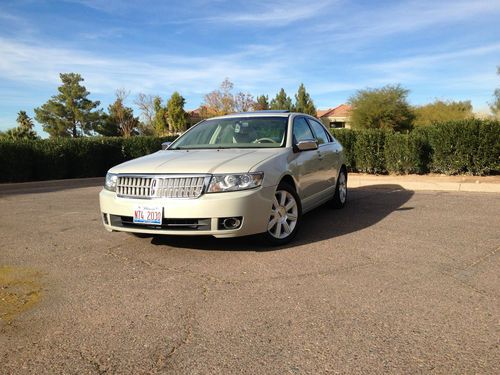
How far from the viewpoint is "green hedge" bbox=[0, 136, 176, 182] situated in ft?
41.8

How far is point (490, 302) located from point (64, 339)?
117 inches

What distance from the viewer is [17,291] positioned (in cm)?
358

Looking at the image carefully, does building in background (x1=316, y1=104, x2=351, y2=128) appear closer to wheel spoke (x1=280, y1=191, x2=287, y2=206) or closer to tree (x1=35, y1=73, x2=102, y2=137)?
tree (x1=35, y1=73, x2=102, y2=137)

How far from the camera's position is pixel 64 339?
2.70 m

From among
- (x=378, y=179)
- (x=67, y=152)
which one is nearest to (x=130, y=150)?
(x=67, y=152)

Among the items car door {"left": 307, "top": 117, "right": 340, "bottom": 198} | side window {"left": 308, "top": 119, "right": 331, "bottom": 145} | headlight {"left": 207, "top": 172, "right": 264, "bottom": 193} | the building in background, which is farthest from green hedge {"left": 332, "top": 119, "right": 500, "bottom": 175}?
the building in background

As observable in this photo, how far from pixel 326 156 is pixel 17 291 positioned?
4.31 metres

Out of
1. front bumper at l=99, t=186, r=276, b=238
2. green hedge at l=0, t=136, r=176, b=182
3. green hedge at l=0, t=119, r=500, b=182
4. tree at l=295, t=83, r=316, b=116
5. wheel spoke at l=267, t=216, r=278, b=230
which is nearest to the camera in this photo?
front bumper at l=99, t=186, r=276, b=238

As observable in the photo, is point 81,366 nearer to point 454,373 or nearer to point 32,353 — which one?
point 32,353

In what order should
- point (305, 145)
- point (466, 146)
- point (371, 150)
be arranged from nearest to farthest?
1. point (305, 145)
2. point (466, 146)
3. point (371, 150)

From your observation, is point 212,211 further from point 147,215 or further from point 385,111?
point 385,111

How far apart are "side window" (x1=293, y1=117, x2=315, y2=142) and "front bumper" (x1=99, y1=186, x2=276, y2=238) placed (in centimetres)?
139

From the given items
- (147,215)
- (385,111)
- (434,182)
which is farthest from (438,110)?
(147,215)

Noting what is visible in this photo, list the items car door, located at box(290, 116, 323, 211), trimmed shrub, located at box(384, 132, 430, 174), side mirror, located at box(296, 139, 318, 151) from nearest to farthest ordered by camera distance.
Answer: side mirror, located at box(296, 139, 318, 151)
car door, located at box(290, 116, 323, 211)
trimmed shrub, located at box(384, 132, 430, 174)
